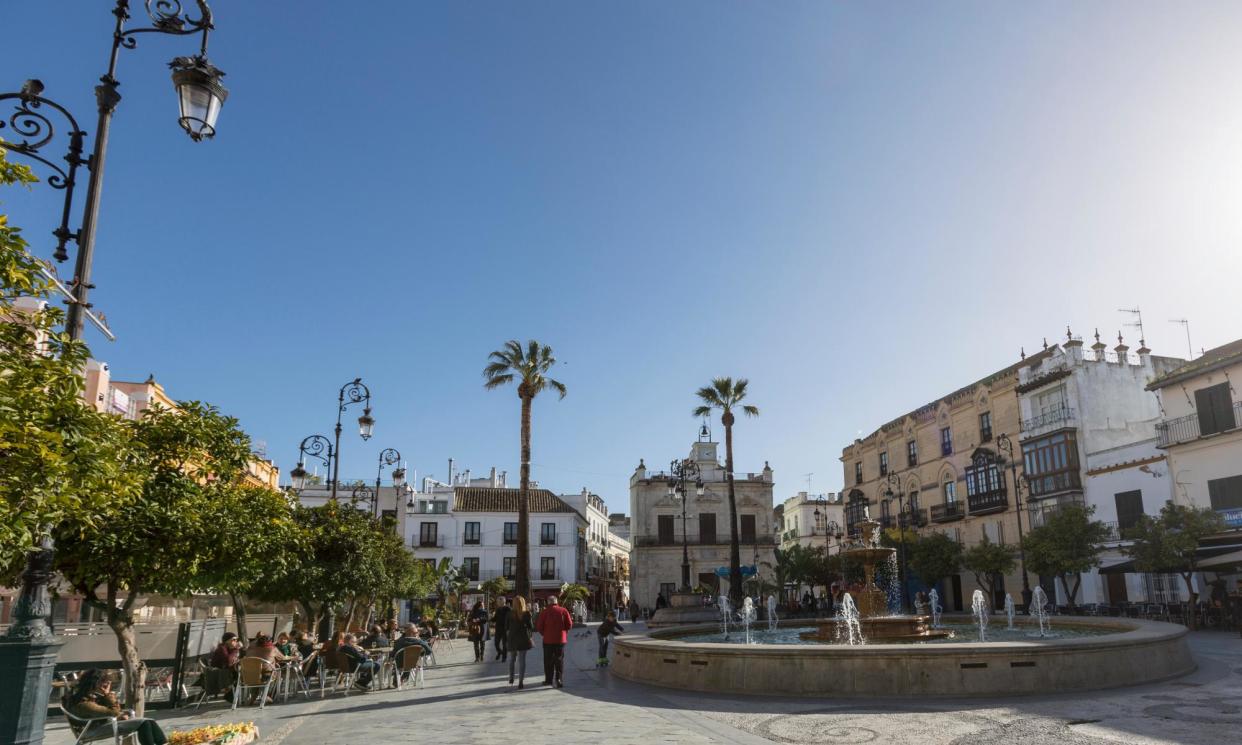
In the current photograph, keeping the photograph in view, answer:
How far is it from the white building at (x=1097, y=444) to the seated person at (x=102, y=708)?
1276 inches

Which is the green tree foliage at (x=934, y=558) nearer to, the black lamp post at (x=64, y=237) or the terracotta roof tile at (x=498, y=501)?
the terracotta roof tile at (x=498, y=501)

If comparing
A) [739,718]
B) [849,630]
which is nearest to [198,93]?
[739,718]

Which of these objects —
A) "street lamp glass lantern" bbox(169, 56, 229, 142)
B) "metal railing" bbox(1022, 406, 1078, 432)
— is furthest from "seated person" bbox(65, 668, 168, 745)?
"metal railing" bbox(1022, 406, 1078, 432)

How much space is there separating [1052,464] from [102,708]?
119 ft

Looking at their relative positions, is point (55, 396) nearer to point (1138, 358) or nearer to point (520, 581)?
point (520, 581)

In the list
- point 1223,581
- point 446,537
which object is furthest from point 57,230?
point 446,537

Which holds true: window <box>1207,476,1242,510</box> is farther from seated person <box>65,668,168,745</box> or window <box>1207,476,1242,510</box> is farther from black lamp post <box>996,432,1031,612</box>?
seated person <box>65,668,168,745</box>

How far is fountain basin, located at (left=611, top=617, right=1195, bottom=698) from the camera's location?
980 centimetres

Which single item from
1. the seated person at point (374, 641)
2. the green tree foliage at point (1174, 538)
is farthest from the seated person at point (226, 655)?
the green tree foliage at point (1174, 538)

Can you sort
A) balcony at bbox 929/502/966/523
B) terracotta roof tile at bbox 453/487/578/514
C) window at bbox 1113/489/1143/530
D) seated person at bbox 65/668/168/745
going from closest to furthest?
Result: seated person at bbox 65/668/168/745
window at bbox 1113/489/1143/530
balcony at bbox 929/502/966/523
terracotta roof tile at bbox 453/487/578/514

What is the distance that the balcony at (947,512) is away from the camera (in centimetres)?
4019

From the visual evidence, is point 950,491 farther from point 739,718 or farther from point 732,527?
point 739,718

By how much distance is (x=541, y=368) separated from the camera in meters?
31.6

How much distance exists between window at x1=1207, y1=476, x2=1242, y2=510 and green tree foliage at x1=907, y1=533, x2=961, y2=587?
33.8 ft
